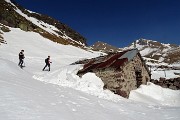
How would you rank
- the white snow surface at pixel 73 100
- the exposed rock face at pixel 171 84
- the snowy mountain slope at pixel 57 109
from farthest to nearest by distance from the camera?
the exposed rock face at pixel 171 84, the white snow surface at pixel 73 100, the snowy mountain slope at pixel 57 109

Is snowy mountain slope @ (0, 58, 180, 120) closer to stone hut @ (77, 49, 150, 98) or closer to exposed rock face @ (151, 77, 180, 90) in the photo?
stone hut @ (77, 49, 150, 98)

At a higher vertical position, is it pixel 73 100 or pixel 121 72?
pixel 121 72

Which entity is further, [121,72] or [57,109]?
[121,72]

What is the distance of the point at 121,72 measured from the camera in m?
23.3

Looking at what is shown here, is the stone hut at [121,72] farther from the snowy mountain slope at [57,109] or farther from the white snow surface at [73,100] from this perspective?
the snowy mountain slope at [57,109]

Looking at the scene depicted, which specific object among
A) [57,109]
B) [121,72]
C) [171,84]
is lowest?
[57,109]

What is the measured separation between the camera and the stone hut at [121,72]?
23172 mm

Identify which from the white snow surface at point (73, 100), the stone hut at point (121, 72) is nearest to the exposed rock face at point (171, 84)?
the white snow surface at point (73, 100)

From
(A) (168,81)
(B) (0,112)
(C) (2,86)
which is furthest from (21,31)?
(B) (0,112)

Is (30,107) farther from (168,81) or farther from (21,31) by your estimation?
(21,31)

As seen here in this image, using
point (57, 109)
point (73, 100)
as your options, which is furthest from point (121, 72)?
point (57, 109)

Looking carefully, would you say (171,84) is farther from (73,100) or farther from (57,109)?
(57,109)

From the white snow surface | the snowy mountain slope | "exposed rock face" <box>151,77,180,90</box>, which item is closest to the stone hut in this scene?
the white snow surface

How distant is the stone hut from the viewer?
2317 centimetres
